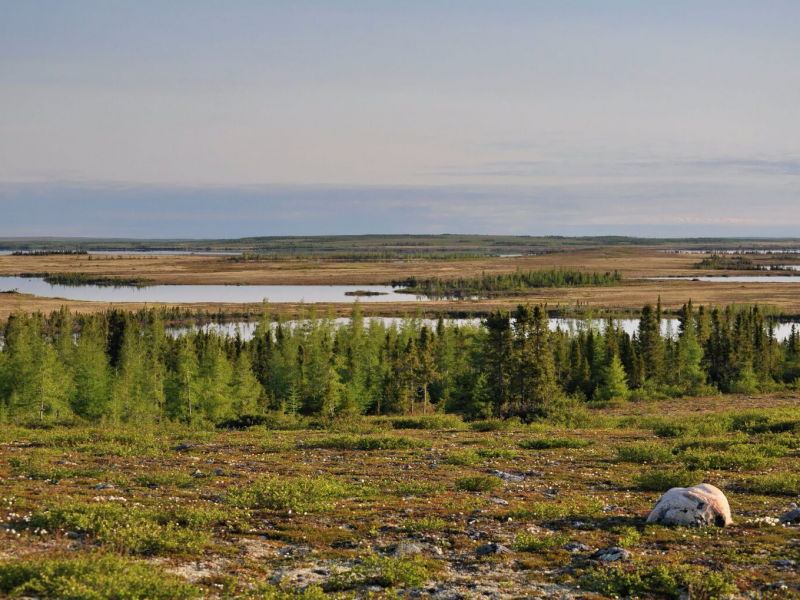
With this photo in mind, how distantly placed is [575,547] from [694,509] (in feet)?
11.1

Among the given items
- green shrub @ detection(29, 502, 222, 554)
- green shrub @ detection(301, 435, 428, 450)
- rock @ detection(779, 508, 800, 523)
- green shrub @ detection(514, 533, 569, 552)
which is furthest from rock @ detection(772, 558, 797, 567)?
green shrub @ detection(301, 435, 428, 450)

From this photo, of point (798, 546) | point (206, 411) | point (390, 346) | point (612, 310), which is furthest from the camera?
point (612, 310)

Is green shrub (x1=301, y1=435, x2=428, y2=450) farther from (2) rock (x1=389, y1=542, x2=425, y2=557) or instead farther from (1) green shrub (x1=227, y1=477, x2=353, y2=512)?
(2) rock (x1=389, y1=542, x2=425, y2=557)

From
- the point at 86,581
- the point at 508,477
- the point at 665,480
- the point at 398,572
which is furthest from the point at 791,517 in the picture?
the point at 86,581

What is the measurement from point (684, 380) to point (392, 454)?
5746 cm

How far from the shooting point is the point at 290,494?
56.5 ft

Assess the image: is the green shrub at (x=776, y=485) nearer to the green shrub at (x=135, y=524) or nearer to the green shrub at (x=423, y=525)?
the green shrub at (x=423, y=525)

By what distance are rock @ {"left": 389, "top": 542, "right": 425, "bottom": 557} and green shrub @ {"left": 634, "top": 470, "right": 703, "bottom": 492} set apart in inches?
338

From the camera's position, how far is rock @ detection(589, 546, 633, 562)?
1281 centimetres

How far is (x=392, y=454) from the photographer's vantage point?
83.5ft

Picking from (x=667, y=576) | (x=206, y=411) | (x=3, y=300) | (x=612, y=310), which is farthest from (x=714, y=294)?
(x=667, y=576)

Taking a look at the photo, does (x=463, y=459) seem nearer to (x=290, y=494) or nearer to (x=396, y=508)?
(x=396, y=508)

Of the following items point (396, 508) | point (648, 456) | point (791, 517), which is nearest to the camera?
point (791, 517)

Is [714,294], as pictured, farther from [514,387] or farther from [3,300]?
[3,300]
